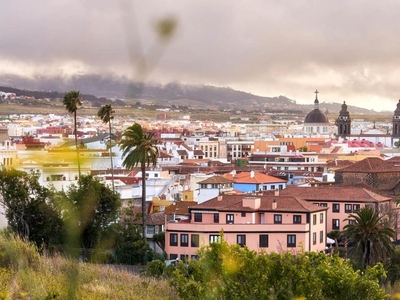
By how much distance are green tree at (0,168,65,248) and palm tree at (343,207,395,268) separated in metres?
8.17

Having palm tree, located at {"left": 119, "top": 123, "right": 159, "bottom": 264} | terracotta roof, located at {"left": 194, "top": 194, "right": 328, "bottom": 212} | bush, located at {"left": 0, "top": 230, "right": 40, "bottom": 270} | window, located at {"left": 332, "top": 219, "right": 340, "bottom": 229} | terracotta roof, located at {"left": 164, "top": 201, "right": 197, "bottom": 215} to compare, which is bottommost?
window, located at {"left": 332, "top": 219, "right": 340, "bottom": 229}

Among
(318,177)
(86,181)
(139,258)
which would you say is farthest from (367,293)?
(318,177)

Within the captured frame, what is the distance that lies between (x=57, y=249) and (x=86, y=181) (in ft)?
18.7

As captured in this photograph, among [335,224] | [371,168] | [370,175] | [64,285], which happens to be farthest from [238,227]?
[371,168]

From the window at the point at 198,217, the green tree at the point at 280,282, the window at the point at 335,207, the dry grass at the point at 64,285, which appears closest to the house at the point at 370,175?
the window at the point at 335,207

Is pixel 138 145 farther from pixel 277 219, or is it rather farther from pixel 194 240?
pixel 277 219

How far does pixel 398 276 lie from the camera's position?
84.7 ft

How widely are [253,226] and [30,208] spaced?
6.82 meters

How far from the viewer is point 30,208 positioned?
1171 inches

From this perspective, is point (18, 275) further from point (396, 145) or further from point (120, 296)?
point (396, 145)

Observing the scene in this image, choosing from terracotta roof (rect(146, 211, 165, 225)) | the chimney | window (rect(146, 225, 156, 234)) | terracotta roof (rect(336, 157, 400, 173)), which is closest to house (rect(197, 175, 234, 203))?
terracotta roof (rect(146, 211, 165, 225))

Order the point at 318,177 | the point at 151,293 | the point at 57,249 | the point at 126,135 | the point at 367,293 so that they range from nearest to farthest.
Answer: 1. the point at 367,293
2. the point at 151,293
3. the point at 57,249
4. the point at 126,135
5. the point at 318,177

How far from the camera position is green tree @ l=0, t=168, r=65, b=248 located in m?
28.4

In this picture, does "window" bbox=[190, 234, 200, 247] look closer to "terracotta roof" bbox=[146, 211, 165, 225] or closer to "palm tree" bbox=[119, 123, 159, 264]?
"terracotta roof" bbox=[146, 211, 165, 225]
